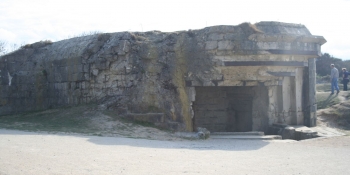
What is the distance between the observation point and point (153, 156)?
312 inches

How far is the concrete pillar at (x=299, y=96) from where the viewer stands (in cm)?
1459

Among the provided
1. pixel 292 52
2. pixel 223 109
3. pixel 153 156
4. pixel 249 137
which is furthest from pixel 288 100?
pixel 153 156

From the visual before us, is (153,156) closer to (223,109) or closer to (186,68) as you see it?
(186,68)

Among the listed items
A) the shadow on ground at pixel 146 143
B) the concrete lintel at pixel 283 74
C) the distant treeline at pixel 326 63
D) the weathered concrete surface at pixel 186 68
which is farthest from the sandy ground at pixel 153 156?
the distant treeline at pixel 326 63

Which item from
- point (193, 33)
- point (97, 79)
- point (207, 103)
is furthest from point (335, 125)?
point (97, 79)

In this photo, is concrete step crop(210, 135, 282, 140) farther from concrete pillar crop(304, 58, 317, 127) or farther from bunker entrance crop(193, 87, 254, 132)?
bunker entrance crop(193, 87, 254, 132)

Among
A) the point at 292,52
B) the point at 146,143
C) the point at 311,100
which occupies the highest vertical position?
the point at 292,52

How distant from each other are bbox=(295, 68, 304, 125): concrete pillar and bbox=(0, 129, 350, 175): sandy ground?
3763 millimetres

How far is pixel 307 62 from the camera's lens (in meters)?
14.5

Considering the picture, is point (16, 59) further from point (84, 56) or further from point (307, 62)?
point (307, 62)

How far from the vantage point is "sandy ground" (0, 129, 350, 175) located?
6621mm

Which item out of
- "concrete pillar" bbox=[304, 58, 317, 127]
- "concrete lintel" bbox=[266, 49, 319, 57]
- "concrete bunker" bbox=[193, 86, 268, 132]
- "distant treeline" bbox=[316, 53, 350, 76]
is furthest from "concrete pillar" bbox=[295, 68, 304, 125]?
"distant treeline" bbox=[316, 53, 350, 76]

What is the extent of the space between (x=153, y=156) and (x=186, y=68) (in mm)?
6022

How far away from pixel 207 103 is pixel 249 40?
444 centimetres
